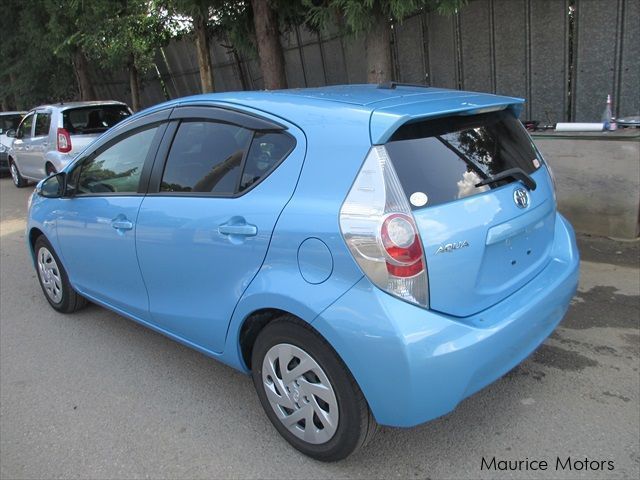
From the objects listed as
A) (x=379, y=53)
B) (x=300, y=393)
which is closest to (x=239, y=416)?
(x=300, y=393)

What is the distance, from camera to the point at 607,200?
17.3 ft

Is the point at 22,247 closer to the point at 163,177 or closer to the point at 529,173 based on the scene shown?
the point at 163,177

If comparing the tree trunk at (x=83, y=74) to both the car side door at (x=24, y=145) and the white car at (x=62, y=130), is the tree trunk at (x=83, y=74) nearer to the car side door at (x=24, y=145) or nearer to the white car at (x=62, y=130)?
the car side door at (x=24, y=145)

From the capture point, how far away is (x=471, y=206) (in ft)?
7.75

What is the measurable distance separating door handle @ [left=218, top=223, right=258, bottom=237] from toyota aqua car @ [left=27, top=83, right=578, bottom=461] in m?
0.01

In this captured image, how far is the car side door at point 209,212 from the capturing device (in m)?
2.59

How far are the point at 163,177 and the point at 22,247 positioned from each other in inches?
193

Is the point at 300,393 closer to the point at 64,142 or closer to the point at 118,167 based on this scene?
the point at 118,167

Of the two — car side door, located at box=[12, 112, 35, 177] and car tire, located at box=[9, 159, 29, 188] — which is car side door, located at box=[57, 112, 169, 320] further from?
car tire, located at box=[9, 159, 29, 188]

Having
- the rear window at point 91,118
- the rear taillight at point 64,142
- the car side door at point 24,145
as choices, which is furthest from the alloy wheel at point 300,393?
the car side door at point 24,145

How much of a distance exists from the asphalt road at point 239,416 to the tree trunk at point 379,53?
3.59 m

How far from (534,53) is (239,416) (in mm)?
5849

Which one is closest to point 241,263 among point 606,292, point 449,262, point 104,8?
point 449,262

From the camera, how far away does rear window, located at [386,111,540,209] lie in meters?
2.29
